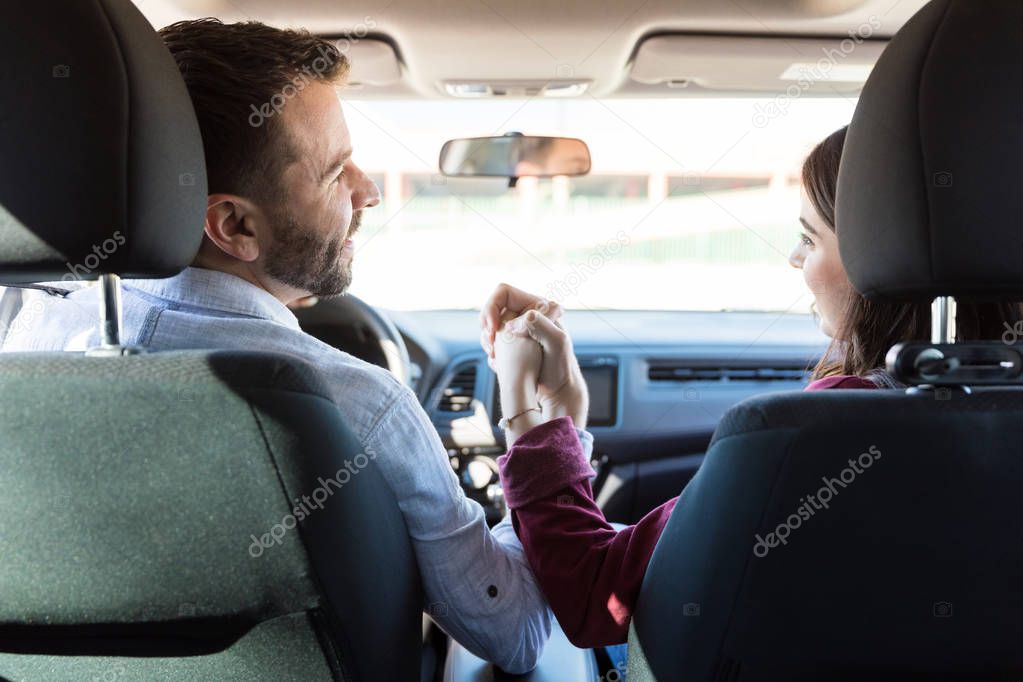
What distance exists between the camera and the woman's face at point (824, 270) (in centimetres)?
181

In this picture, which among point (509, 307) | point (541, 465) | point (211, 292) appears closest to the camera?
point (211, 292)

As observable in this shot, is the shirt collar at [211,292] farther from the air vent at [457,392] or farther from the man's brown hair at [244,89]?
the air vent at [457,392]

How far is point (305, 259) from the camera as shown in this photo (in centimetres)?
173

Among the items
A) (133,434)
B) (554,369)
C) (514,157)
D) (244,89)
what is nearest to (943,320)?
(554,369)

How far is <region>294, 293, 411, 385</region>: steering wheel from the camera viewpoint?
3.25 m

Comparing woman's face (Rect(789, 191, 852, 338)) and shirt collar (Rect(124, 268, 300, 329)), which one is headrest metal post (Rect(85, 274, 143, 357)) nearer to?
shirt collar (Rect(124, 268, 300, 329))

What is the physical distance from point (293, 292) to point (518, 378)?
0.44 meters

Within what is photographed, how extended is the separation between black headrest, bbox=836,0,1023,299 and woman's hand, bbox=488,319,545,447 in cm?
79

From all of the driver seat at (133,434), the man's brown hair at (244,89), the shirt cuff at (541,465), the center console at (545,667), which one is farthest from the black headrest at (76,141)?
the center console at (545,667)

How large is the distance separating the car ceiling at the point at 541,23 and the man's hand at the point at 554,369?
931 mm

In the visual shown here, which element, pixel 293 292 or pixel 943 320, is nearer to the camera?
pixel 943 320

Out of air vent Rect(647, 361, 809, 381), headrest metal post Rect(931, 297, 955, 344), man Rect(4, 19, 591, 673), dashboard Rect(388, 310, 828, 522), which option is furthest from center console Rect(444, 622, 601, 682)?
air vent Rect(647, 361, 809, 381)

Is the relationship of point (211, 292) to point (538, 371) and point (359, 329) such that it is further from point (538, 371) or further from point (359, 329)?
point (359, 329)

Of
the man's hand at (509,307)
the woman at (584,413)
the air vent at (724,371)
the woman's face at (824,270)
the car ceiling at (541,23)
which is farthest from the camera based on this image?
the air vent at (724,371)
